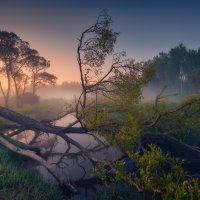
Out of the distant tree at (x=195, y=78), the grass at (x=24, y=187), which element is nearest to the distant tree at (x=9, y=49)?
the grass at (x=24, y=187)

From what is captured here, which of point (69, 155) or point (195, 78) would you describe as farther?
point (195, 78)

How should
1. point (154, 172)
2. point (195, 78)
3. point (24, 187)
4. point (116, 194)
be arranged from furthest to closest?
point (195, 78)
point (116, 194)
point (24, 187)
point (154, 172)

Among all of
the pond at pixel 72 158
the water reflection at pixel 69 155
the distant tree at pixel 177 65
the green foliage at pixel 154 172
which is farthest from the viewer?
the distant tree at pixel 177 65

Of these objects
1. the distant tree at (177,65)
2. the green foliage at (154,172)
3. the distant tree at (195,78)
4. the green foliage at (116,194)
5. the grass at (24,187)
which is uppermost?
the distant tree at (177,65)

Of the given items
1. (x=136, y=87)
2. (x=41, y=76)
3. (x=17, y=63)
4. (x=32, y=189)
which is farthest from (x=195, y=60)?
(x=32, y=189)

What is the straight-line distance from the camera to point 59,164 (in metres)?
16.1

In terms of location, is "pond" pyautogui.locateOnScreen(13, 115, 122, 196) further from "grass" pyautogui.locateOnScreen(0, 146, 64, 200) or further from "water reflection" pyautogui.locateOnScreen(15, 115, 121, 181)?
"grass" pyautogui.locateOnScreen(0, 146, 64, 200)

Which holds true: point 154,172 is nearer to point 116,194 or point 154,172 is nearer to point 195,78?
point 116,194

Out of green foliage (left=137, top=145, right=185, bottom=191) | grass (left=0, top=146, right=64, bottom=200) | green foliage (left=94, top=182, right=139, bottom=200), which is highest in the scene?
green foliage (left=137, top=145, right=185, bottom=191)

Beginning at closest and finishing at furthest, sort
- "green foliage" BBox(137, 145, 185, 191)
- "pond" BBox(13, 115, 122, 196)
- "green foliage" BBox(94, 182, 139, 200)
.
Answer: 1. "green foliage" BBox(137, 145, 185, 191)
2. "green foliage" BBox(94, 182, 139, 200)
3. "pond" BBox(13, 115, 122, 196)

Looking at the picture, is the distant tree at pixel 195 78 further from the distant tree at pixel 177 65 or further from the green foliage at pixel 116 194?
the green foliage at pixel 116 194

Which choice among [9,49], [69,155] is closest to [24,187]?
[69,155]

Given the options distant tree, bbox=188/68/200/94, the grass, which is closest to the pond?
the grass

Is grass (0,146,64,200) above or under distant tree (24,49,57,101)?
under
